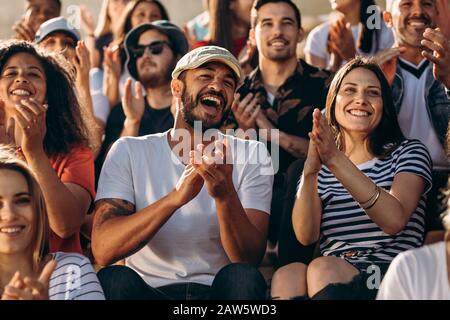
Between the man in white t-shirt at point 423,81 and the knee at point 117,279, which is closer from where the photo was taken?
the knee at point 117,279

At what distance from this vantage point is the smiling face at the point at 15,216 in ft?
13.6

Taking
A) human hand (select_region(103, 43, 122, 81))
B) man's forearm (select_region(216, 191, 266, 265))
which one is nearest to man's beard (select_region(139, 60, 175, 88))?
human hand (select_region(103, 43, 122, 81))

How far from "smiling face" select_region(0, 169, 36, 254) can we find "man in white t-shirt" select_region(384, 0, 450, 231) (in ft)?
6.28

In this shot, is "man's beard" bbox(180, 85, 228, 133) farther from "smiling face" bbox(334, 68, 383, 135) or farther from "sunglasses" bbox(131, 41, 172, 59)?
"sunglasses" bbox(131, 41, 172, 59)

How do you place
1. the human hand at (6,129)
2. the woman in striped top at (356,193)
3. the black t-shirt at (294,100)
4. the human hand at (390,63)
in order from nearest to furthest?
1. the woman in striped top at (356,193)
2. the human hand at (6,129)
3. the human hand at (390,63)
4. the black t-shirt at (294,100)

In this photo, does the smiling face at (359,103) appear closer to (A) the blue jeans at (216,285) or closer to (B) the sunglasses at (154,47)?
(A) the blue jeans at (216,285)

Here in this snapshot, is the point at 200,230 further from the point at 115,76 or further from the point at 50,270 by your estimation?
the point at 115,76

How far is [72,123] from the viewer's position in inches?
203

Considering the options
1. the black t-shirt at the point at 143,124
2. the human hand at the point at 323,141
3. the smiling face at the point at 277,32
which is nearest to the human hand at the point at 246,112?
the smiling face at the point at 277,32

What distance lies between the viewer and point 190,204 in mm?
4727

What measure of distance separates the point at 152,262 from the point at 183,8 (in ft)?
21.3

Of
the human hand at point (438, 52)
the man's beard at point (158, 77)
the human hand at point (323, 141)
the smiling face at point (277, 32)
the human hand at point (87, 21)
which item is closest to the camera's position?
the human hand at point (323, 141)

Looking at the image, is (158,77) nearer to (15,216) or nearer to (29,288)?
(15,216)

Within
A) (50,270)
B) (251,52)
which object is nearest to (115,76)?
(251,52)
